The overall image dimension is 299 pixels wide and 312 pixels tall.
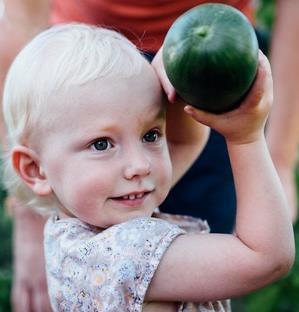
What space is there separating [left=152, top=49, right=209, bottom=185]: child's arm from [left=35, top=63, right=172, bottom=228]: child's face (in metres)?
0.10

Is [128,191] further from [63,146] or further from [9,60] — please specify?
[9,60]

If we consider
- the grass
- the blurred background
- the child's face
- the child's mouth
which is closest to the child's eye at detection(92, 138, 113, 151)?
the child's face

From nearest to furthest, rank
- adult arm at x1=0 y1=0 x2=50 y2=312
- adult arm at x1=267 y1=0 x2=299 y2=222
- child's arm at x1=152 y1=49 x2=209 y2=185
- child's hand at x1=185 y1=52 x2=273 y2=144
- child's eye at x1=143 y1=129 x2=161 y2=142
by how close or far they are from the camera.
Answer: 1. child's hand at x1=185 y1=52 x2=273 y2=144
2. child's eye at x1=143 y1=129 x2=161 y2=142
3. child's arm at x1=152 y1=49 x2=209 y2=185
4. adult arm at x1=0 y1=0 x2=50 y2=312
5. adult arm at x1=267 y1=0 x2=299 y2=222

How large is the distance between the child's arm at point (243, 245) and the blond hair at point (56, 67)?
0.26 meters

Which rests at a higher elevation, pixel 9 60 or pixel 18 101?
pixel 18 101

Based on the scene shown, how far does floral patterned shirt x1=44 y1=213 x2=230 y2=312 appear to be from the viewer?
1714mm

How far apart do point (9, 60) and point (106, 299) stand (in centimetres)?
99

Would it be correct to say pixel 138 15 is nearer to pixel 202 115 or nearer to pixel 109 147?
pixel 109 147

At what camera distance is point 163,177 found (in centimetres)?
184

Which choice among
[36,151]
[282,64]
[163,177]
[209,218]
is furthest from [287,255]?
[282,64]

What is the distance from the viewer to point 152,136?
72.7 inches

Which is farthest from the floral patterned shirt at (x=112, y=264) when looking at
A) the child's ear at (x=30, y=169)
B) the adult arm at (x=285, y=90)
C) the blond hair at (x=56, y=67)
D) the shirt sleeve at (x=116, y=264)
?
the adult arm at (x=285, y=90)

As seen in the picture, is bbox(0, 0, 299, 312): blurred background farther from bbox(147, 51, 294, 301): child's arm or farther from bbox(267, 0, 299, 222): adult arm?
bbox(147, 51, 294, 301): child's arm

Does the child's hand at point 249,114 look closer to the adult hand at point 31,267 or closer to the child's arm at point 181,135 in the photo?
the child's arm at point 181,135
